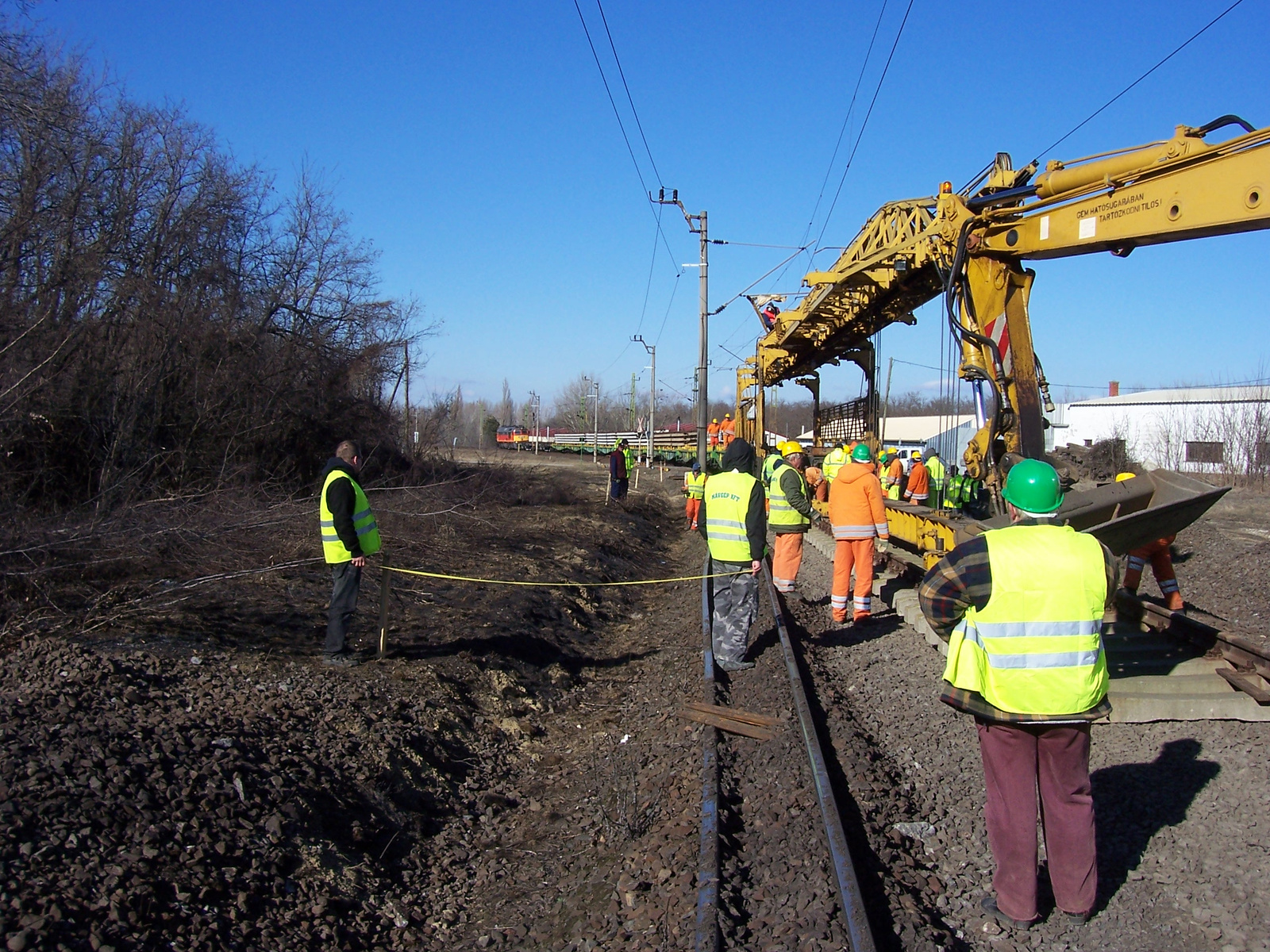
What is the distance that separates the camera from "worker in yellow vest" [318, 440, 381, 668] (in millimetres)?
7039

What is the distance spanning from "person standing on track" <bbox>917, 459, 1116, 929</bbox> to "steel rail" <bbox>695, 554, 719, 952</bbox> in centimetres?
127

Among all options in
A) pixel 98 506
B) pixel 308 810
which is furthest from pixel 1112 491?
pixel 98 506

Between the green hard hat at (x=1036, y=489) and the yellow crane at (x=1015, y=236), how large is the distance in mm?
3377

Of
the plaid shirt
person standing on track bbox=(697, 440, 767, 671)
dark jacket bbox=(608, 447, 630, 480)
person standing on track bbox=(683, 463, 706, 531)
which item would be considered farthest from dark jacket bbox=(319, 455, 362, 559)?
dark jacket bbox=(608, 447, 630, 480)

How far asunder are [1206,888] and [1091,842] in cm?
91

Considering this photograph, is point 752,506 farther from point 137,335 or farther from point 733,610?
point 137,335

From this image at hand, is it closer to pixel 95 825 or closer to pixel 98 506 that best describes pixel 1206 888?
pixel 95 825

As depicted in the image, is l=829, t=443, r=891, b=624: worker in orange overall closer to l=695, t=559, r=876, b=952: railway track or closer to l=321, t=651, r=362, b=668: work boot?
l=695, t=559, r=876, b=952: railway track

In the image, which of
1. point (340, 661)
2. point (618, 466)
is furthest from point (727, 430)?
point (340, 661)

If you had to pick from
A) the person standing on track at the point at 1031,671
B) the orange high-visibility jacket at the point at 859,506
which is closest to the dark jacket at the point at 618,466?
the orange high-visibility jacket at the point at 859,506

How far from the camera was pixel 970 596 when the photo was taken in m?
3.61

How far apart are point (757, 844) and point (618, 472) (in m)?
19.3

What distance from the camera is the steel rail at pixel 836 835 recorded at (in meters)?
3.52

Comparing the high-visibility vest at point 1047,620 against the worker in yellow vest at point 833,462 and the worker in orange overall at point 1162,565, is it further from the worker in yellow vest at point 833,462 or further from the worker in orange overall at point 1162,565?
the worker in yellow vest at point 833,462
